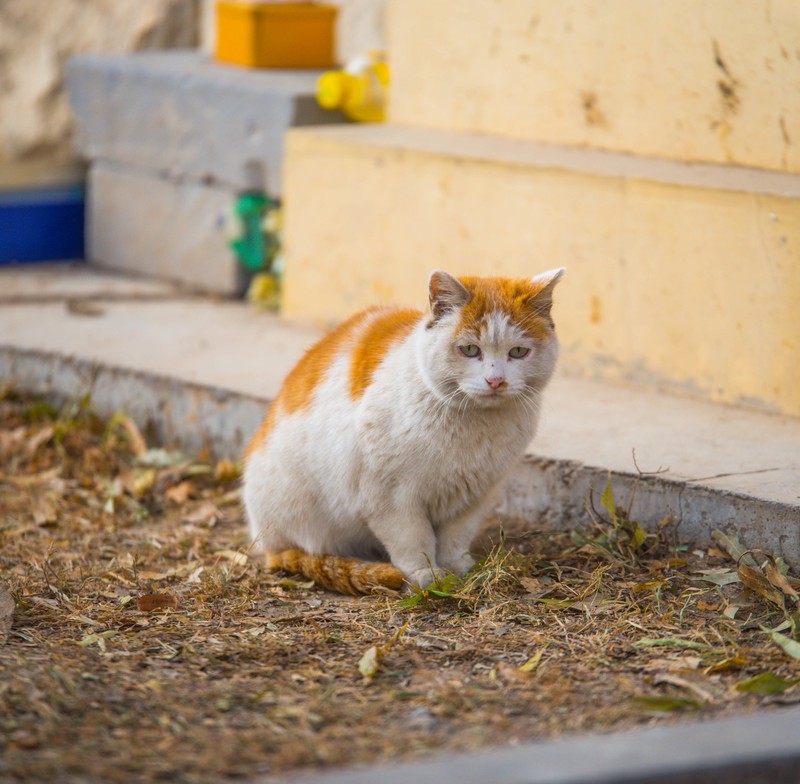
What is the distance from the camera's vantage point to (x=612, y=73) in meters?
4.31

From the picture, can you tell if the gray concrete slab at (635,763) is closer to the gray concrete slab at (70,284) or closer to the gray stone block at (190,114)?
the gray stone block at (190,114)

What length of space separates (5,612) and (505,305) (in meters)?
1.42

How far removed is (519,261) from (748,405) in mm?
1012

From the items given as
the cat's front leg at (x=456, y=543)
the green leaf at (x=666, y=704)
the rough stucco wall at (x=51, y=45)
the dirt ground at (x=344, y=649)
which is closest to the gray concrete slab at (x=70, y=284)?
the rough stucco wall at (x=51, y=45)

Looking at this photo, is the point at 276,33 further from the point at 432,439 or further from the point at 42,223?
the point at 432,439

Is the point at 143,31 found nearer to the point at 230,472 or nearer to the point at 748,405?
the point at 230,472

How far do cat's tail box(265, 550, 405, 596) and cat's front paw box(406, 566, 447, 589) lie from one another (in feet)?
0.09

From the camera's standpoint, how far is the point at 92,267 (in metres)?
6.45

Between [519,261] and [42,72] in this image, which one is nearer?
[519,261]

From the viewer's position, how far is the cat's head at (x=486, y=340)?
2.91 m

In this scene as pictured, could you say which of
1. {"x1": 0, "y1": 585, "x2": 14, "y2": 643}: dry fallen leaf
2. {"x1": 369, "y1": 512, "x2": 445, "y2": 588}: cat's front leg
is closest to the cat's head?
{"x1": 369, "y1": 512, "x2": 445, "y2": 588}: cat's front leg

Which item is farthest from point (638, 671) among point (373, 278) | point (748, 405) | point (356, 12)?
point (356, 12)

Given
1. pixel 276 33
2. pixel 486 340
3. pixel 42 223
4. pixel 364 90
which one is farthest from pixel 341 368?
pixel 42 223

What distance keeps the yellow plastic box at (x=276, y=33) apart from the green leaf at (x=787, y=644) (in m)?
4.08
